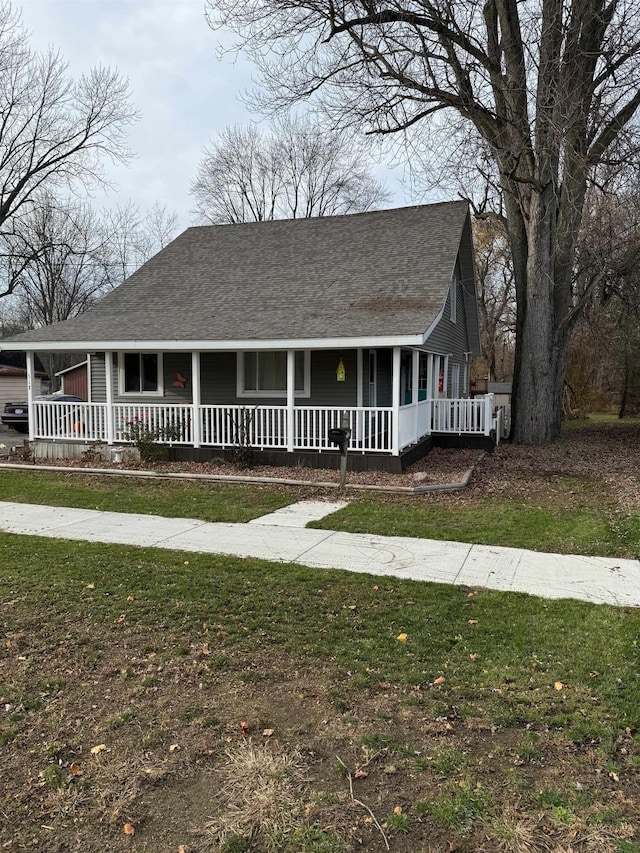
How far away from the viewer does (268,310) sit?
1342 cm

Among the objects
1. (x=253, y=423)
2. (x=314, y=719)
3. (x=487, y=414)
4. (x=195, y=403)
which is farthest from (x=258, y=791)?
(x=487, y=414)

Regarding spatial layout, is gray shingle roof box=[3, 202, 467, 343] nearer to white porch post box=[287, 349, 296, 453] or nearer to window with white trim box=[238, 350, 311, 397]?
white porch post box=[287, 349, 296, 453]

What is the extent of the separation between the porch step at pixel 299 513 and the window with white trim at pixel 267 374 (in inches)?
202

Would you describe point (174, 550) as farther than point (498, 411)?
No

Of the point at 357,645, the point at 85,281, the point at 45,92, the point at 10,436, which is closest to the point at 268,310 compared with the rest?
the point at 357,645

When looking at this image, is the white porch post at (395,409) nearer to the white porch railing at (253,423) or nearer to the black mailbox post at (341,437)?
the white porch railing at (253,423)

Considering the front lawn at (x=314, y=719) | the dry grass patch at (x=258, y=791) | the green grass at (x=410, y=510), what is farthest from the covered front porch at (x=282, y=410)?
the dry grass patch at (x=258, y=791)

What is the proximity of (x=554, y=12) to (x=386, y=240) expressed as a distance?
20.1ft

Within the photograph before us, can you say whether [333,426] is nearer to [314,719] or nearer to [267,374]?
[267,374]

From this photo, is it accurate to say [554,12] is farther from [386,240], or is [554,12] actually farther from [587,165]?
[386,240]

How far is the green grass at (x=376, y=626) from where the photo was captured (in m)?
3.62

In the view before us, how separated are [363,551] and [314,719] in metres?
3.40

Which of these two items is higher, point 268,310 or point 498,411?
point 268,310

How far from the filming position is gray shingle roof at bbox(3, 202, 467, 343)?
484 inches
